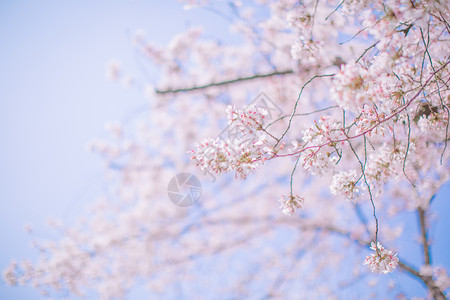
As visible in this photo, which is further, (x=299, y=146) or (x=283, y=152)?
(x=283, y=152)

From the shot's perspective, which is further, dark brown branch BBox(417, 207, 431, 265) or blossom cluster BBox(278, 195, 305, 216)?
dark brown branch BBox(417, 207, 431, 265)

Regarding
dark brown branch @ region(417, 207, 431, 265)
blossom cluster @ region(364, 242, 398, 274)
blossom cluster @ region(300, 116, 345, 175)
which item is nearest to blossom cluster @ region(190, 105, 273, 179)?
blossom cluster @ region(300, 116, 345, 175)

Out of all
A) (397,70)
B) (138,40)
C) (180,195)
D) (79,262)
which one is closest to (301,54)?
(397,70)

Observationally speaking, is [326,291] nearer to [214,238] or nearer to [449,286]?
[449,286]

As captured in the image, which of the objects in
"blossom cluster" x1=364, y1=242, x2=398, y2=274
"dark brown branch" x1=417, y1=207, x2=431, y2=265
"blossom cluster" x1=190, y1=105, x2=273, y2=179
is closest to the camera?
"blossom cluster" x1=190, y1=105, x2=273, y2=179

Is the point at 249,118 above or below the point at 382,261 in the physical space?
above

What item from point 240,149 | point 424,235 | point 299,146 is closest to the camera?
point 240,149

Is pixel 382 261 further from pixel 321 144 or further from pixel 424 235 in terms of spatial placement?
pixel 424 235

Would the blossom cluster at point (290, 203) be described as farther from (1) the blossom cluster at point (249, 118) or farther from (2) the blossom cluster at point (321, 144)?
(1) the blossom cluster at point (249, 118)

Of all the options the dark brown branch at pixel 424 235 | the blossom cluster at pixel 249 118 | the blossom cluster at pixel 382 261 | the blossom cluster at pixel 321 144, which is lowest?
the blossom cluster at pixel 382 261

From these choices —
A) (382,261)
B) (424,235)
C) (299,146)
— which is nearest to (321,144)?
(299,146)

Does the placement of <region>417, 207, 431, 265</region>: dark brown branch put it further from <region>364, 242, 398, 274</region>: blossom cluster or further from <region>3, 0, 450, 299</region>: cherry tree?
<region>364, 242, 398, 274</region>: blossom cluster

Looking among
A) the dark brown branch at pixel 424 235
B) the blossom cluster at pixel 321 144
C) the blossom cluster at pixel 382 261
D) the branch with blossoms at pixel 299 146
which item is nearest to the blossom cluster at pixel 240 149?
the branch with blossoms at pixel 299 146

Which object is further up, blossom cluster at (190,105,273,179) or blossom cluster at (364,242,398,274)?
blossom cluster at (190,105,273,179)
